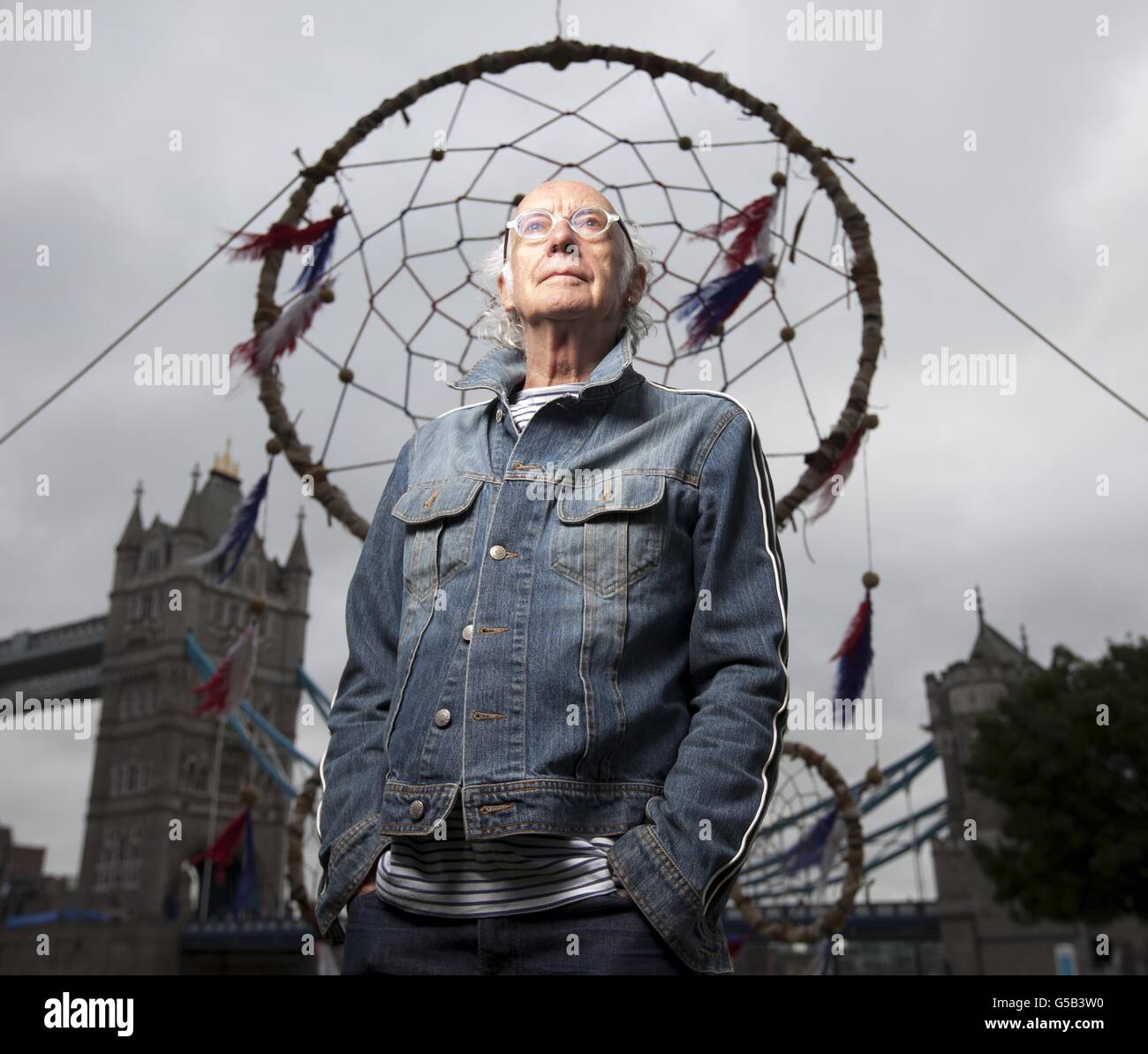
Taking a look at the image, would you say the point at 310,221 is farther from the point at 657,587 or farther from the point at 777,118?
the point at 657,587

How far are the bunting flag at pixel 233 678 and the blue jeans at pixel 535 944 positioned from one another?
4.88 meters

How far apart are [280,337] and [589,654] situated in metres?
3.75

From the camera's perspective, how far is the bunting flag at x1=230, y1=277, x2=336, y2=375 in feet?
17.8

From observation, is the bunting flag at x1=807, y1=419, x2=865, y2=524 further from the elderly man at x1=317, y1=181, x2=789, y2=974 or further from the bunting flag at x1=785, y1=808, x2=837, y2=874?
the elderly man at x1=317, y1=181, x2=789, y2=974

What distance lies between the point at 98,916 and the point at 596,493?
197ft

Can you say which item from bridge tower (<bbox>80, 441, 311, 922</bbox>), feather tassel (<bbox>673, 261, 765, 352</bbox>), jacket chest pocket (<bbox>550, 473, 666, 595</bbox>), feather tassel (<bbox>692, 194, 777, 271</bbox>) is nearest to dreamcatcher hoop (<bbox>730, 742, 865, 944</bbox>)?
feather tassel (<bbox>673, 261, 765, 352</bbox>)

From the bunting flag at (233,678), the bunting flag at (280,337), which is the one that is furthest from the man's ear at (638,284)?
the bunting flag at (233,678)

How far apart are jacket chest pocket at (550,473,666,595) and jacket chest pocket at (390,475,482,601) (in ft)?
0.71

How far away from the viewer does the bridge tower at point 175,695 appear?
70.4m

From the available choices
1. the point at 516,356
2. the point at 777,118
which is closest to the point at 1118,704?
the point at 777,118

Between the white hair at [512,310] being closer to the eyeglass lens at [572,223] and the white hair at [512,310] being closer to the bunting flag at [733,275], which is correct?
the eyeglass lens at [572,223]

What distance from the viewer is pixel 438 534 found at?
2531 millimetres

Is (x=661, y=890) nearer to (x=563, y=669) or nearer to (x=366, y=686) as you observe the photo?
(x=563, y=669)

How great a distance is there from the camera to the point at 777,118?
18.7 feet
